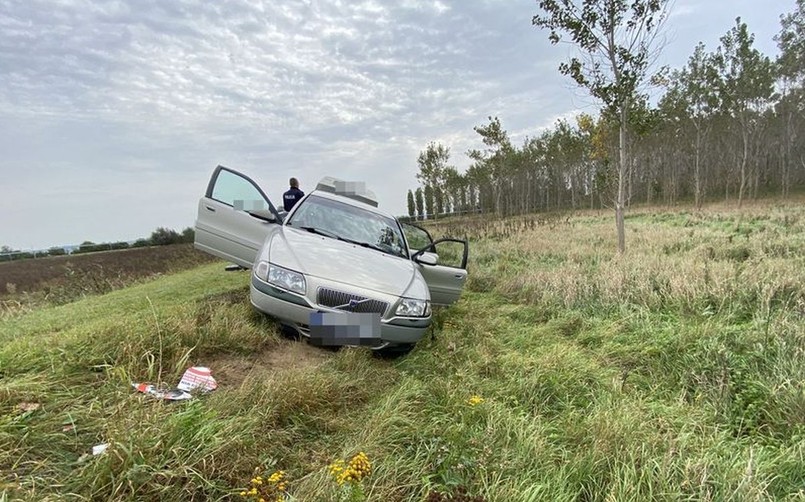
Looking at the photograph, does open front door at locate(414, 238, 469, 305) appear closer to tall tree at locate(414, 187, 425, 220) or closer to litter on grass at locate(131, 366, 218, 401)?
litter on grass at locate(131, 366, 218, 401)

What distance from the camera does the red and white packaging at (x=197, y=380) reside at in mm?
2433

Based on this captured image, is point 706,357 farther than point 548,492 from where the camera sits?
Yes

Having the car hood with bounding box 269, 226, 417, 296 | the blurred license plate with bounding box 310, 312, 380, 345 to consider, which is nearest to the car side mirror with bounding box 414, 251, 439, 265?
the car hood with bounding box 269, 226, 417, 296

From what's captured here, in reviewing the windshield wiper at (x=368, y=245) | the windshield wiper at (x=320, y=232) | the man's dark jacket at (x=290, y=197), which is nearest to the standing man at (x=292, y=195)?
the man's dark jacket at (x=290, y=197)

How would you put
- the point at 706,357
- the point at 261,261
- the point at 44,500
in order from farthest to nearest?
the point at 261,261 < the point at 706,357 < the point at 44,500

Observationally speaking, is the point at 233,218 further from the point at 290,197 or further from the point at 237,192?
the point at 290,197

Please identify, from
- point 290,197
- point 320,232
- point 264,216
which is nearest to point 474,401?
point 320,232

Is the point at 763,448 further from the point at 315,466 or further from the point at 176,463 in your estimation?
the point at 176,463

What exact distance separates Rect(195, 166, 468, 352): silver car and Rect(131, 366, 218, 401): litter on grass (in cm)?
85

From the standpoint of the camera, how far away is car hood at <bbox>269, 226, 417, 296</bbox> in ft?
Answer: 11.3

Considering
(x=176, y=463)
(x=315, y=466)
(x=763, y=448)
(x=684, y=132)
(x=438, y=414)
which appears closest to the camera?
(x=176, y=463)

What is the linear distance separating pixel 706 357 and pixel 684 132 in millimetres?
35998

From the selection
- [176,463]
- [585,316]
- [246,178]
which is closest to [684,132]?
[585,316]

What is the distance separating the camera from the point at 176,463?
1674mm
